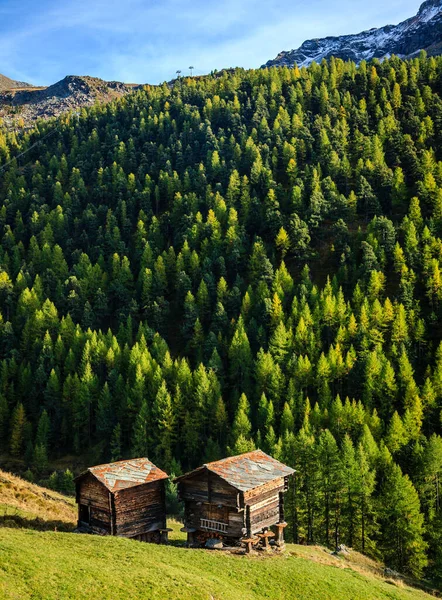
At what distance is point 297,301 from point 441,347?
30.3 m

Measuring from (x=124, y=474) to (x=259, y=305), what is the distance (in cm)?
7459

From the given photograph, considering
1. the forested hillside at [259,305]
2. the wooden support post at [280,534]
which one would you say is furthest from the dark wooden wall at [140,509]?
the forested hillside at [259,305]

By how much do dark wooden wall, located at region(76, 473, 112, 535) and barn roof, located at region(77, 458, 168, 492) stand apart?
59 centimetres

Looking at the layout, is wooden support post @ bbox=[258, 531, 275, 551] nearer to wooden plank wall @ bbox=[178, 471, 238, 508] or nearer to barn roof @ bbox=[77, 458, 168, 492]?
wooden plank wall @ bbox=[178, 471, 238, 508]

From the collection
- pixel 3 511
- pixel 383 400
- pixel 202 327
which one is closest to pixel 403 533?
pixel 383 400

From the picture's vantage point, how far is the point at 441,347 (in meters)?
93.1

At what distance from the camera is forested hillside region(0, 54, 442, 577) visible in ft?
244

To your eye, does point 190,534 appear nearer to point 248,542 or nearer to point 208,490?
point 208,490

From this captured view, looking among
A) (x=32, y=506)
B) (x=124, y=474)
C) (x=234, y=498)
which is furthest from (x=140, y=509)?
(x=32, y=506)

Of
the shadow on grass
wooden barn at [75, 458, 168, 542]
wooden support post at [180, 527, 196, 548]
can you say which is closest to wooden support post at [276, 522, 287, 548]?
wooden support post at [180, 527, 196, 548]

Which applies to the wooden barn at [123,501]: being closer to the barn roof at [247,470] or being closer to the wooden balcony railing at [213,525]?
the barn roof at [247,470]

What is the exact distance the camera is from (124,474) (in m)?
43.8

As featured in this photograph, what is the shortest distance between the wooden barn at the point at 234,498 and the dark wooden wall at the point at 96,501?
6826 mm

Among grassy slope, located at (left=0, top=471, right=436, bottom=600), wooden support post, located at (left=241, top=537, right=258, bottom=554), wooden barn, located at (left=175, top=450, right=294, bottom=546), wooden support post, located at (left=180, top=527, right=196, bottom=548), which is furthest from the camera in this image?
wooden support post, located at (left=180, top=527, right=196, bottom=548)
